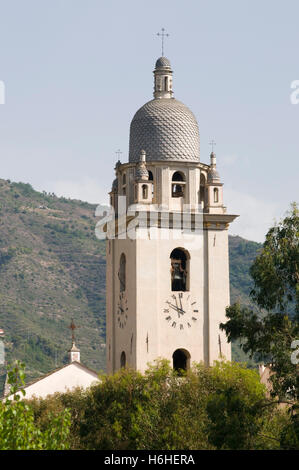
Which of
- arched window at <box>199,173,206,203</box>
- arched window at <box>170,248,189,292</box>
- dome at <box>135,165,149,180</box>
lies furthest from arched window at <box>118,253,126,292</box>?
arched window at <box>199,173,206,203</box>

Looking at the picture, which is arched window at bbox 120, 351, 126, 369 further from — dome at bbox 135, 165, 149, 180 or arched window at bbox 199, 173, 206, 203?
dome at bbox 135, 165, 149, 180

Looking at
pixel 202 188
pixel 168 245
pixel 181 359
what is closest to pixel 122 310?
pixel 181 359

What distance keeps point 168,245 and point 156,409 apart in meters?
10.3

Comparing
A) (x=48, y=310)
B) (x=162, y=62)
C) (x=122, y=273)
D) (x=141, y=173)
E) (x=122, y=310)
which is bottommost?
(x=122, y=310)

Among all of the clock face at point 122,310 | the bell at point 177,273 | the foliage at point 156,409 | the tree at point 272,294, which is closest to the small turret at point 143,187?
the bell at point 177,273

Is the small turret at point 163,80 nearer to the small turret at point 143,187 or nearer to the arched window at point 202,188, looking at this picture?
the arched window at point 202,188

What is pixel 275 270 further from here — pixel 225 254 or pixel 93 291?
pixel 93 291

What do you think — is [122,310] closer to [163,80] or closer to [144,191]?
[144,191]

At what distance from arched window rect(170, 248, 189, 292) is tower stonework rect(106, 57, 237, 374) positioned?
0.05 metres

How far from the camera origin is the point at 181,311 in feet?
191

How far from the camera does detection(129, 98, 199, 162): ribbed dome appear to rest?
59188 millimetres

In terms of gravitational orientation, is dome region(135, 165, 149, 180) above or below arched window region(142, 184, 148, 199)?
above

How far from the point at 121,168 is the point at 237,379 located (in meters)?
13.7
